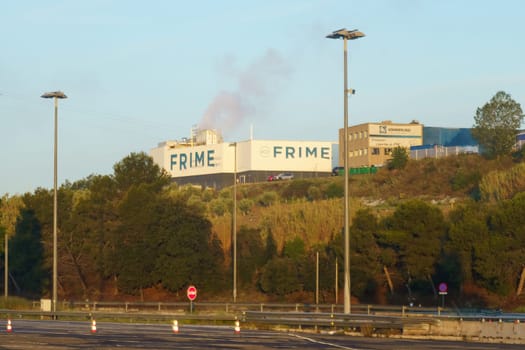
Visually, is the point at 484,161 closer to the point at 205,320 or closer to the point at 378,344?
the point at 205,320

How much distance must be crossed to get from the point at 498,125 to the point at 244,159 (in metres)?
49.6

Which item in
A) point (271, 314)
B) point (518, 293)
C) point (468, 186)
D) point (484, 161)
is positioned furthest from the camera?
point (484, 161)

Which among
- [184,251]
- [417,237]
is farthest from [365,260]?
[184,251]

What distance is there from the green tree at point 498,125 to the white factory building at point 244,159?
4085 cm

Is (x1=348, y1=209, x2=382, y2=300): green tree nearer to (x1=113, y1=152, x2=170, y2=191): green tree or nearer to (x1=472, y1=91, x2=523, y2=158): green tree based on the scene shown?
(x1=113, y1=152, x2=170, y2=191): green tree

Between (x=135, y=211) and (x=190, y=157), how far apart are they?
75.9 metres

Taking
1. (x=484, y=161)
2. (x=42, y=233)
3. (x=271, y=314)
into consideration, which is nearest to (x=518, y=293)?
(x=271, y=314)

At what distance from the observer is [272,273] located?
271ft

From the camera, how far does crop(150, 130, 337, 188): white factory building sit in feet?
539

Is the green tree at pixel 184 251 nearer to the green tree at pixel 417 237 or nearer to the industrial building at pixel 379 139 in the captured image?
the green tree at pixel 417 237

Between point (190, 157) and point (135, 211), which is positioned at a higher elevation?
point (190, 157)

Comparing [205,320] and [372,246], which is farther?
[372,246]

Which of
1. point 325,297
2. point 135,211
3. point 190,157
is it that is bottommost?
point 325,297

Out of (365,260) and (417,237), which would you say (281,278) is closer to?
(365,260)
